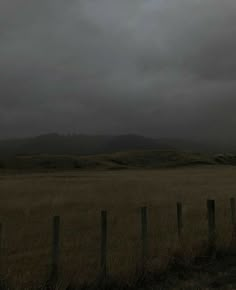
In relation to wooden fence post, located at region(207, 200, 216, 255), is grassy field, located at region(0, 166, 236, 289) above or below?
below

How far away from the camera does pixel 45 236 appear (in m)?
12.6

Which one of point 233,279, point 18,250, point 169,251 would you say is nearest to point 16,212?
point 18,250

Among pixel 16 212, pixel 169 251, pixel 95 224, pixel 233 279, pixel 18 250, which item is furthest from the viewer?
pixel 16 212

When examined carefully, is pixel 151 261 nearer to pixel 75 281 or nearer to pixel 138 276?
pixel 138 276

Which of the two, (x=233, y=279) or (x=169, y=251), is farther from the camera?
(x=169, y=251)

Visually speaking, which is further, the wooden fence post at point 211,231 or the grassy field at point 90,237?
the wooden fence post at point 211,231

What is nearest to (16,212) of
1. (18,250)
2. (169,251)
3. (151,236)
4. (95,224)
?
(95,224)

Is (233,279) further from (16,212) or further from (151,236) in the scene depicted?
(16,212)

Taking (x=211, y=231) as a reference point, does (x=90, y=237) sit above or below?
below

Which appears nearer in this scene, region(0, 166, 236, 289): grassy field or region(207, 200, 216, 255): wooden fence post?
region(0, 166, 236, 289): grassy field

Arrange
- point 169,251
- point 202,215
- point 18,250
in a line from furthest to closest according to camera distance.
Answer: point 202,215 → point 18,250 → point 169,251

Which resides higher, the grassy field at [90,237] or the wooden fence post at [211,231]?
the wooden fence post at [211,231]

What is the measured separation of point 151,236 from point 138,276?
14.8 ft

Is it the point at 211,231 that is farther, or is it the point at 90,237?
the point at 90,237
